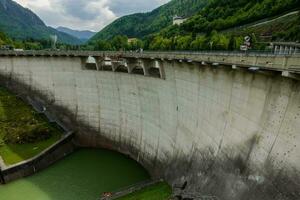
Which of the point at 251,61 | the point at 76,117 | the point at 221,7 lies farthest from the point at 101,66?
the point at 221,7

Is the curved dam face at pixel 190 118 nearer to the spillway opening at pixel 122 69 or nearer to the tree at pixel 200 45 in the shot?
the spillway opening at pixel 122 69

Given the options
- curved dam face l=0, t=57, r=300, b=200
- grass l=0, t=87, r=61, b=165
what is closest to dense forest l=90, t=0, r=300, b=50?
curved dam face l=0, t=57, r=300, b=200

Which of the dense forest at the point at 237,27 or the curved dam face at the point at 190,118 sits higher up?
the dense forest at the point at 237,27

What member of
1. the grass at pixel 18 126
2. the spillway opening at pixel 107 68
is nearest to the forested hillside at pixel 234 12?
the spillway opening at pixel 107 68

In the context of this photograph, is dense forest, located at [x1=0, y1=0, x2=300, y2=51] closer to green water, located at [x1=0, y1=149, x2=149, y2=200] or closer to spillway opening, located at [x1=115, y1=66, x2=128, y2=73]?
spillway opening, located at [x1=115, y1=66, x2=128, y2=73]

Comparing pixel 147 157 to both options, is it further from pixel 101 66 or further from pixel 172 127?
pixel 101 66

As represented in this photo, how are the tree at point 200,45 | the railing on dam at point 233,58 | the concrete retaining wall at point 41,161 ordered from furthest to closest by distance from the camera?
the tree at point 200,45
the concrete retaining wall at point 41,161
the railing on dam at point 233,58
